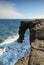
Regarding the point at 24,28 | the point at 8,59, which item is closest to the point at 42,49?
the point at 8,59

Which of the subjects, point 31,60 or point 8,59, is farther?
point 8,59

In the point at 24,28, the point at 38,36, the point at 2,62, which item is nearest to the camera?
the point at 38,36

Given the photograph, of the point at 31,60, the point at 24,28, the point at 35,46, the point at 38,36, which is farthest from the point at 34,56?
the point at 24,28

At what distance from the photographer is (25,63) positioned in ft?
9.09

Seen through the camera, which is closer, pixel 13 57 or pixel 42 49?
pixel 42 49

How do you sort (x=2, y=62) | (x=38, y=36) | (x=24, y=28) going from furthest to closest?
(x=24, y=28)
(x=2, y=62)
(x=38, y=36)

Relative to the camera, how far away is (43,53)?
269cm

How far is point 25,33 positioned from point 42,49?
2880 millimetres

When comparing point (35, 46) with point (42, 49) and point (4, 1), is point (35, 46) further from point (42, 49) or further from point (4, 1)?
point (4, 1)

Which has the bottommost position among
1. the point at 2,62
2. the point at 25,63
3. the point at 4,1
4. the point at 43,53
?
the point at 2,62

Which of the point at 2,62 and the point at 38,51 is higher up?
the point at 38,51

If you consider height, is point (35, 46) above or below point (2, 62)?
above

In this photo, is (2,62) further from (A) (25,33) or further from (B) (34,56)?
(A) (25,33)

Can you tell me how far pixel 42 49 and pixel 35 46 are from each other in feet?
0.77
